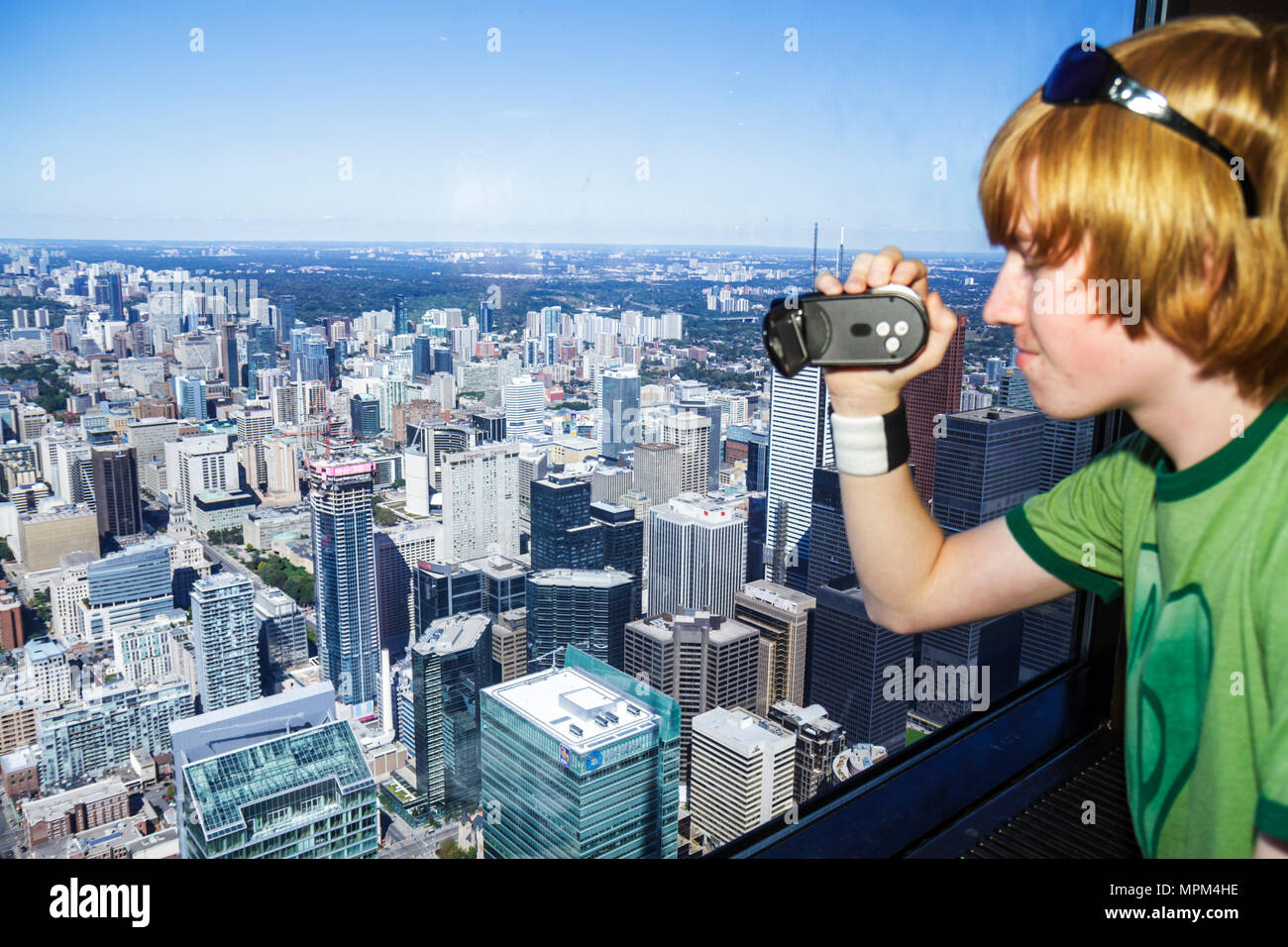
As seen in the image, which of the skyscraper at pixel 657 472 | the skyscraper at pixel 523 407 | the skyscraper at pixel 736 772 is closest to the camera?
the skyscraper at pixel 736 772

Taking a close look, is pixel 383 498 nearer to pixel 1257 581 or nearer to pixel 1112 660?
pixel 1112 660

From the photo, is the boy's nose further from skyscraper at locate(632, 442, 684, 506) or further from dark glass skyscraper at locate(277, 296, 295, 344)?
skyscraper at locate(632, 442, 684, 506)

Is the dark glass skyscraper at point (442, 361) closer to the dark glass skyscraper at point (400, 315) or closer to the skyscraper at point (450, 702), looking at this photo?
the dark glass skyscraper at point (400, 315)

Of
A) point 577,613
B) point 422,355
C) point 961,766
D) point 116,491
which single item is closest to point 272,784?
point 116,491

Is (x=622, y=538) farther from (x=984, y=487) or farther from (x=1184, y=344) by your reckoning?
(x=1184, y=344)

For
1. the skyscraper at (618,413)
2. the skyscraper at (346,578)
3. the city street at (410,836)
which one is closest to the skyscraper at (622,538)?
the skyscraper at (618,413)

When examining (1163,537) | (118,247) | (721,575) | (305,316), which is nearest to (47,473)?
(118,247)

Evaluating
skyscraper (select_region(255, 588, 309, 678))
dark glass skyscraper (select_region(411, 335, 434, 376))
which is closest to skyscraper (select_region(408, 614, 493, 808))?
skyscraper (select_region(255, 588, 309, 678))
